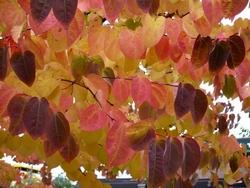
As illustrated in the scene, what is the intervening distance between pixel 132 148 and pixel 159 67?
61cm

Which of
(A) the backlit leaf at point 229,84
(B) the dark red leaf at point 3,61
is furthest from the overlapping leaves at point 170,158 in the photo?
(A) the backlit leaf at point 229,84

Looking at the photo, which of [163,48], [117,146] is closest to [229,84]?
[163,48]

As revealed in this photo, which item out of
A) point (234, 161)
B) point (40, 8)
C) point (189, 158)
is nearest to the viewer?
point (40, 8)

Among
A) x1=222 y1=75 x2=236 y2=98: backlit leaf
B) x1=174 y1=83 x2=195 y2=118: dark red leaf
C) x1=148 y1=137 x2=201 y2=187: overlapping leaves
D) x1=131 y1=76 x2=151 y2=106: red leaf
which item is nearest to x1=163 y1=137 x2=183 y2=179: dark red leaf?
x1=148 y1=137 x2=201 y2=187: overlapping leaves

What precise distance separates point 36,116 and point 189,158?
419 millimetres

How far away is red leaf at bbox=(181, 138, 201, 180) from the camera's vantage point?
1199 mm

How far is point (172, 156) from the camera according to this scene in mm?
1156

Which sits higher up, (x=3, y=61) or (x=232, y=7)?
(x=232, y=7)

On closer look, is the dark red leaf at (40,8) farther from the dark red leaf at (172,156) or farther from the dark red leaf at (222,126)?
the dark red leaf at (222,126)

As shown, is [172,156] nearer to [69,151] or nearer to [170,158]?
[170,158]

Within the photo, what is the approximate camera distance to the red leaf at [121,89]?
1475 mm

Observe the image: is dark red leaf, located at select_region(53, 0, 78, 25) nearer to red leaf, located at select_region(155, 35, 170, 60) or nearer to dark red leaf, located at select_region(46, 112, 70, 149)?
dark red leaf, located at select_region(46, 112, 70, 149)

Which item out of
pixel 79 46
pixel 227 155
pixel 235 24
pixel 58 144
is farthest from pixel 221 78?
pixel 227 155

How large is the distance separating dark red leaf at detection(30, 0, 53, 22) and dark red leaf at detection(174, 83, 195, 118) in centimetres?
49
